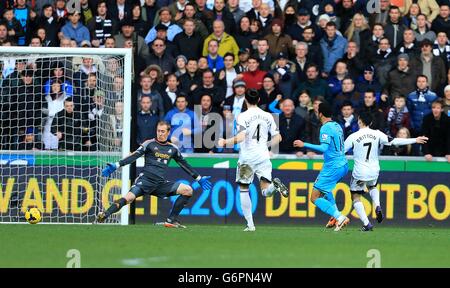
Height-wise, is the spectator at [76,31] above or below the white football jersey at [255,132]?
above

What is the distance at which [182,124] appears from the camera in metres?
22.2

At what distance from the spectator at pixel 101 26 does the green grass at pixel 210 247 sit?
6.78 m

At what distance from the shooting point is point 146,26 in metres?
24.3

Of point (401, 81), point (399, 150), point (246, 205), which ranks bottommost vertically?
point (246, 205)

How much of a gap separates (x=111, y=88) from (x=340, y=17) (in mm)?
6244

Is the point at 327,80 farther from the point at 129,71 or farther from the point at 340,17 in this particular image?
the point at 129,71

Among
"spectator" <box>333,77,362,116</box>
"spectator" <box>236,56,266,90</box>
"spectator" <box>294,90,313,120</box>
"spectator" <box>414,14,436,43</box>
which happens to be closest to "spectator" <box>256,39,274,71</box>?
"spectator" <box>236,56,266,90</box>

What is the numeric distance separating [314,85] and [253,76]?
1224 millimetres

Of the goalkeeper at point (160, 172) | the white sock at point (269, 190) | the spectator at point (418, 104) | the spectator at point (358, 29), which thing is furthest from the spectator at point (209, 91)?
the white sock at point (269, 190)

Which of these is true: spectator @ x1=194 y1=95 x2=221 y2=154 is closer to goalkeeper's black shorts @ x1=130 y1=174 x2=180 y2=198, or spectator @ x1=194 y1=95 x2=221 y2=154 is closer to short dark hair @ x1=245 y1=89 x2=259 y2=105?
goalkeeper's black shorts @ x1=130 y1=174 x2=180 y2=198

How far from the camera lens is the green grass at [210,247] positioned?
13.0m

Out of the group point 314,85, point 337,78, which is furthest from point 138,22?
point 337,78

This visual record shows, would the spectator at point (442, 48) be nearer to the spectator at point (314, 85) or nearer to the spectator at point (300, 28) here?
the spectator at point (300, 28)

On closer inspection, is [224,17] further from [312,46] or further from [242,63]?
[312,46]
